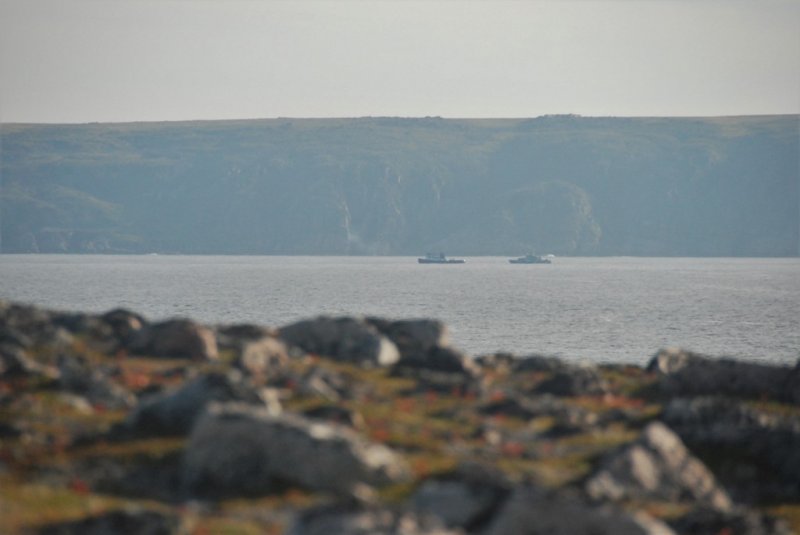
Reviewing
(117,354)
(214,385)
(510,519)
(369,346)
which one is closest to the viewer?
(510,519)

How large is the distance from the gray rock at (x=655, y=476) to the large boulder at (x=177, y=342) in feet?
65.3

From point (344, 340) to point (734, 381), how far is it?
16.7m

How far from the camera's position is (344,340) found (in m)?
51.5

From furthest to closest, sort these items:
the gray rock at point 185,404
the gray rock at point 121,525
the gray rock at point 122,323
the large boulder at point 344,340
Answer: the gray rock at point 122,323
the large boulder at point 344,340
the gray rock at point 185,404
the gray rock at point 121,525

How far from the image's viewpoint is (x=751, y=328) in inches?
5497

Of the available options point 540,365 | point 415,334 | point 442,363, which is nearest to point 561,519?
point 442,363

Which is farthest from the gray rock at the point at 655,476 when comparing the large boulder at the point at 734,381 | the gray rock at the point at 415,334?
the gray rock at the point at 415,334

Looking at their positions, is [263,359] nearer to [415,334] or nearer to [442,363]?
[442,363]

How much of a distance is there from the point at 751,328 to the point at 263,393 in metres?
115

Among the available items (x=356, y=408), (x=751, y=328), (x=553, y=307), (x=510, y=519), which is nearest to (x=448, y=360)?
(x=356, y=408)

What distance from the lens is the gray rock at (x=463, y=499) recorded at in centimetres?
2695

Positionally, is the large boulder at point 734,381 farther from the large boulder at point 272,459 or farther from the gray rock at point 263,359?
the large boulder at point 272,459

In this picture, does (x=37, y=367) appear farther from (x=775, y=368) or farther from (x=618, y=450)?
(x=775, y=368)

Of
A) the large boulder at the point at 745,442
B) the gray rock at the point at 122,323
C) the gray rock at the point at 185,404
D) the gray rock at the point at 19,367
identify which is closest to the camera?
the gray rock at the point at 185,404
